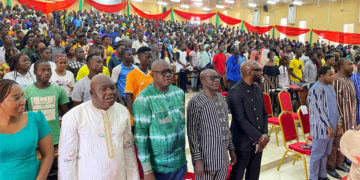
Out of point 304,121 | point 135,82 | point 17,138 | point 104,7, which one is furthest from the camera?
point 104,7

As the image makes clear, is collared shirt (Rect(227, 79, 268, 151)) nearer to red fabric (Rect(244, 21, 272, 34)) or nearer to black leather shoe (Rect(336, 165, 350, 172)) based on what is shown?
black leather shoe (Rect(336, 165, 350, 172))

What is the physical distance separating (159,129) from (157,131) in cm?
2

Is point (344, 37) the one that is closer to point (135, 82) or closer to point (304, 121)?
point (304, 121)

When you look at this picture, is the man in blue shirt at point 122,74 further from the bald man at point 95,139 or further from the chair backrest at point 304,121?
the chair backrest at point 304,121

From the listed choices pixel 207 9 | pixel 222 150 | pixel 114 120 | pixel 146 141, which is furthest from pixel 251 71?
pixel 207 9

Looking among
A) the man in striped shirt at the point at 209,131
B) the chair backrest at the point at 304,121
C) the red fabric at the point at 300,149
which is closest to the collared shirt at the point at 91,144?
the man in striped shirt at the point at 209,131

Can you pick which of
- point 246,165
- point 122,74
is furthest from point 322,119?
point 122,74

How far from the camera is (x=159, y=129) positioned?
6.52 feet

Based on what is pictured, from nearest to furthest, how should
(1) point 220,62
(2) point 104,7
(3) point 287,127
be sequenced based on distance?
(3) point 287,127, (1) point 220,62, (2) point 104,7

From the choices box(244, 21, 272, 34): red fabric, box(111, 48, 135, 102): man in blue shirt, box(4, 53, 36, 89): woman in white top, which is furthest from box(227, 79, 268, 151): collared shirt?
box(244, 21, 272, 34): red fabric

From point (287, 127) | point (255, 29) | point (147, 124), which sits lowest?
point (287, 127)

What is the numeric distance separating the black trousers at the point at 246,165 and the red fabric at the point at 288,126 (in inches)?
54.9

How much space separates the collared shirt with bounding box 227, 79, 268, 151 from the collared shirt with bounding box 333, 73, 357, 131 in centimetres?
178

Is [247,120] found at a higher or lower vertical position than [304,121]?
higher
